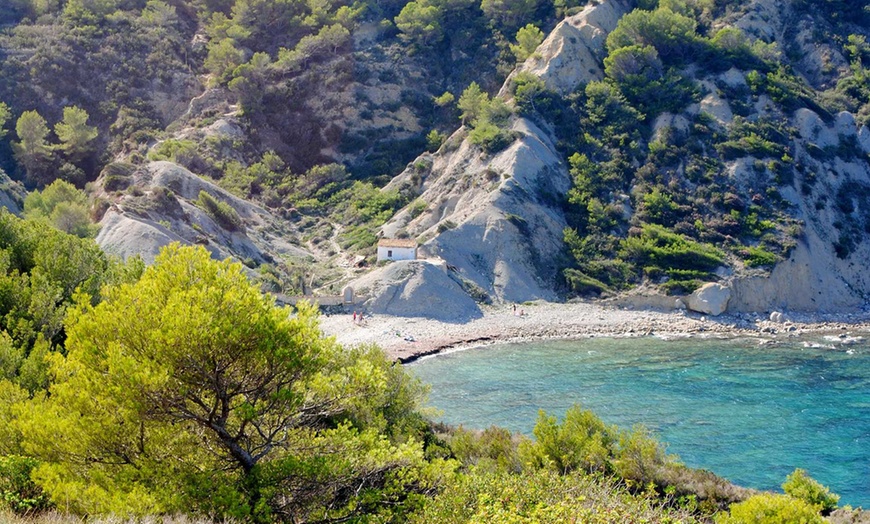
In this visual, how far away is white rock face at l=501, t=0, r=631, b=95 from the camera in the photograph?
215ft

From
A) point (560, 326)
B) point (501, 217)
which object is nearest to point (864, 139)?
point (501, 217)

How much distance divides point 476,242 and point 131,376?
1742 inches

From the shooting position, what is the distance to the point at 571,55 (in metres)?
66.6

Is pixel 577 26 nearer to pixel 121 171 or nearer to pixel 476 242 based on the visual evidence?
pixel 476 242

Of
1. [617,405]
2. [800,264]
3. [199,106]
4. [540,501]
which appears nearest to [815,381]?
[617,405]

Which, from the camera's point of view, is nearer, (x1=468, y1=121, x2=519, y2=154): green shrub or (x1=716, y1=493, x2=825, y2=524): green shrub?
(x1=716, y1=493, x2=825, y2=524): green shrub

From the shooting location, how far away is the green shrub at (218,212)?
53.2 m

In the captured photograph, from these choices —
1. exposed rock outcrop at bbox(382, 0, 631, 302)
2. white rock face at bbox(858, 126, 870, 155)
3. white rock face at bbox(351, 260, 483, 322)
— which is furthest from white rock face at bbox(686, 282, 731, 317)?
white rock face at bbox(858, 126, 870, 155)

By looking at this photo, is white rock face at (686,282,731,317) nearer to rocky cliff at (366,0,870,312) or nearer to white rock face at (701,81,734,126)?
rocky cliff at (366,0,870,312)

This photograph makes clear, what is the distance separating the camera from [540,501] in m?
11.3

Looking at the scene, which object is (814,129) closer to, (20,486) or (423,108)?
(423,108)

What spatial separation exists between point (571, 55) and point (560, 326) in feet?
106

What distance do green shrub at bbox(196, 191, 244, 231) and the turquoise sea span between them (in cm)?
2278

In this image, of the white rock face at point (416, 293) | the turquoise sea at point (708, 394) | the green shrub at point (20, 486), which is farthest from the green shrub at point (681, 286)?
the green shrub at point (20, 486)
